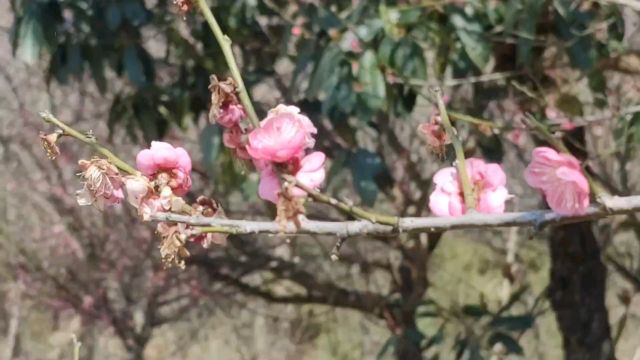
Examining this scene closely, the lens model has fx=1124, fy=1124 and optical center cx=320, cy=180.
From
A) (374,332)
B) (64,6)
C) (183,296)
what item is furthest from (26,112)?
(64,6)

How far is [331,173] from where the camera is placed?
229 cm

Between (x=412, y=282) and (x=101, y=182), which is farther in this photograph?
(x=412, y=282)

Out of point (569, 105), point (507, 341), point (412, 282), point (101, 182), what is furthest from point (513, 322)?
point (101, 182)

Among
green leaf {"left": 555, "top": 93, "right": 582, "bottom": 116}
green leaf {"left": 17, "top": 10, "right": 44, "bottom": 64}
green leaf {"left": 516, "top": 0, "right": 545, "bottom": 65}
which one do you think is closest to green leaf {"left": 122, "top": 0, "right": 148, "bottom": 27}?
green leaf {"left": 17, "top": 10, "right": 44, "bottom": 64}

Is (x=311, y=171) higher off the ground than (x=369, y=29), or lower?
lower

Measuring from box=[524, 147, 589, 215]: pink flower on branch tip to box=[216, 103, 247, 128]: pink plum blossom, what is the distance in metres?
0.28

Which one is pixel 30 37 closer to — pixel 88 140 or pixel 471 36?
pixel 471 36

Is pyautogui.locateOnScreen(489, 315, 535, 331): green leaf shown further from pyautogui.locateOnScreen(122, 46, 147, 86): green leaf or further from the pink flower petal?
the pink flower petal

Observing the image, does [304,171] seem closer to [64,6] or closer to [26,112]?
[64,6]

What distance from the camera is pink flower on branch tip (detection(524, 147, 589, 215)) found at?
3.22 feet

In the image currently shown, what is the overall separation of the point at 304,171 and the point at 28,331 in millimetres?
3380

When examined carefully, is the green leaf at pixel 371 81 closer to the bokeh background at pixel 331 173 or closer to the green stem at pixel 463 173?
the bokeh background at pixel 331 173

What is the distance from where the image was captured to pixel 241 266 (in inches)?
141

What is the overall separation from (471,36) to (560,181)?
1.08 m
